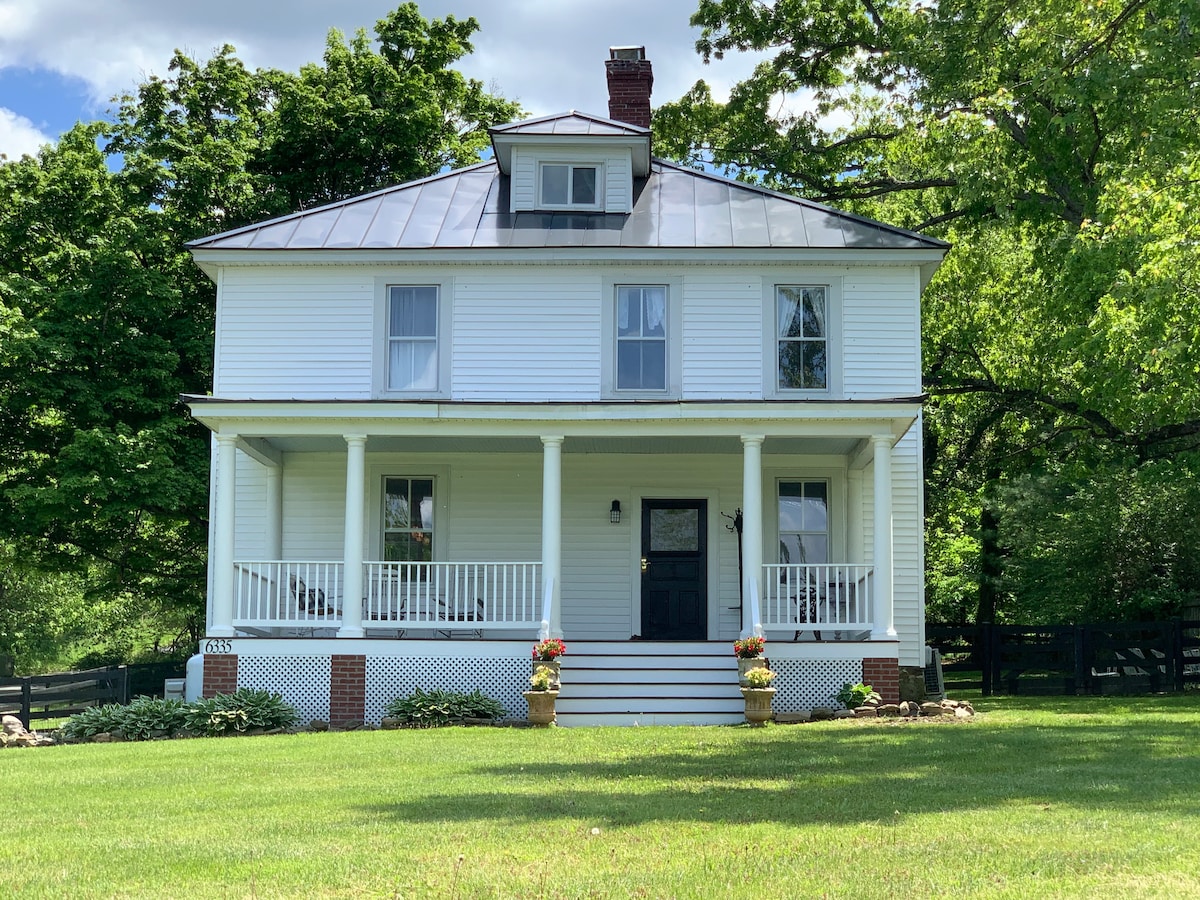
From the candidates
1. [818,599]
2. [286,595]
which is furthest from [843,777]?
[286,595]

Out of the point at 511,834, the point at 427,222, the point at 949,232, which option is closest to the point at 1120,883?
the point at 511,834

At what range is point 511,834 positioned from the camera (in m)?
8.08

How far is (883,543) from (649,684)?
3548 mm

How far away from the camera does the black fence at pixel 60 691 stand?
18.3m

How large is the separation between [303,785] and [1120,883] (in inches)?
255

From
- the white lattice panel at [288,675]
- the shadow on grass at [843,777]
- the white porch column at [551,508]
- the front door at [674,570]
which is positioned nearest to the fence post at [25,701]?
the white lattice panel at [288,675]

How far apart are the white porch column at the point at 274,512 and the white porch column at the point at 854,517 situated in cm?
849

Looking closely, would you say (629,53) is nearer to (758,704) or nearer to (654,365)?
(654,365)

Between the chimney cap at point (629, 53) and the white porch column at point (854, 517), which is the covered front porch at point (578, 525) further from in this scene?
the chimney cap at point (629, 53)

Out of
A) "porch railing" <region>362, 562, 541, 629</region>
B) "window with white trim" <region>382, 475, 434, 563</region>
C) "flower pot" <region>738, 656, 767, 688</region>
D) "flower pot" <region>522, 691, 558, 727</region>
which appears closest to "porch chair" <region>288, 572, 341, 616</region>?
"porch railing" <region>362, 562, 541, 629</region>

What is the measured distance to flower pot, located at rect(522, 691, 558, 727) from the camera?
16.0 m

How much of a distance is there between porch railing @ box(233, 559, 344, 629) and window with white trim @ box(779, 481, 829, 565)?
263 inches

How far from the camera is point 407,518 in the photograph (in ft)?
66.1

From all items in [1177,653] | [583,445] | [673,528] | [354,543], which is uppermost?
[583,445]
